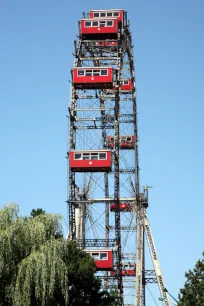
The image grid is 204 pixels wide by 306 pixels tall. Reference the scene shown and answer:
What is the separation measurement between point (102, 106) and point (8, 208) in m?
32.9

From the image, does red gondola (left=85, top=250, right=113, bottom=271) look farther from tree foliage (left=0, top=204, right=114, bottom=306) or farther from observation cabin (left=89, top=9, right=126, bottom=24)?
observation cabin (left=89, top=9, right=126, bottom=24)

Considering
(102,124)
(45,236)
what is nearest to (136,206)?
(102,124)

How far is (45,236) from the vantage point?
129ft

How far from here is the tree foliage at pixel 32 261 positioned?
37125 mm

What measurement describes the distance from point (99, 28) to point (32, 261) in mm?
33086

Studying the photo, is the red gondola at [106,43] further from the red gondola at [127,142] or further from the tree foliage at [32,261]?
the tree foliage at [32,261]

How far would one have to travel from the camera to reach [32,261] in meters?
37.5

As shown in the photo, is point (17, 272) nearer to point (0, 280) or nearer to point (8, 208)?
point (0, 280)

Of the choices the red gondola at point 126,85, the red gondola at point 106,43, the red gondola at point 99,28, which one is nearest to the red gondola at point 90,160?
the red gondola at point 99,28

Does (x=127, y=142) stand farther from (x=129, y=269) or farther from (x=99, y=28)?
(x=129, y=269)

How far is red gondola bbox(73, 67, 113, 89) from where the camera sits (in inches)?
2491

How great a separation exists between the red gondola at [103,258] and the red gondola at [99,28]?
18.9 meters

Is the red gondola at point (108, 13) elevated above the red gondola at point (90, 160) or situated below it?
above

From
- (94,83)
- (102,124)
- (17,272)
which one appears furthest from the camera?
(102,124)
